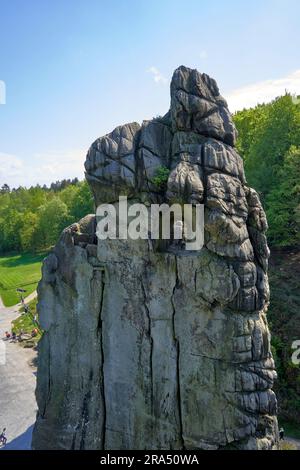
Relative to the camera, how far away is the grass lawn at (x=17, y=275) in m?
57.1

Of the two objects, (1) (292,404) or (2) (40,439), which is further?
(1) (292,404)

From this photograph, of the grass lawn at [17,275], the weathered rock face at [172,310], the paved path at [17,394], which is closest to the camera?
the weathered rock face at [172,310]

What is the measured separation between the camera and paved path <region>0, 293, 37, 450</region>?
2434cm

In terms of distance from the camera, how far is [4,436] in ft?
78.4

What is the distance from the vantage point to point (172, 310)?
1487 centimetres

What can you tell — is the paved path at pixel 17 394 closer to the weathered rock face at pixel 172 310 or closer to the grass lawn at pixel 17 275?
the weathered rock face at pixel 172 310

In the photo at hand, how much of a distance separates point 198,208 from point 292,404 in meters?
16.8

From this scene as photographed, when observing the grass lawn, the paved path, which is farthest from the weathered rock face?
the grass lawn

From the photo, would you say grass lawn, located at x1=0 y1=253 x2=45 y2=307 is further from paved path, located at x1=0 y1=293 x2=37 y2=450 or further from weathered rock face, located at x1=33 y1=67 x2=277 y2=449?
weathered rock face, located at x1=33 y1=67 x2=277 y2=449

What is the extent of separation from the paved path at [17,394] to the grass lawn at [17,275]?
52.3ft

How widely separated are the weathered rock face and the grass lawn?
1566 inches

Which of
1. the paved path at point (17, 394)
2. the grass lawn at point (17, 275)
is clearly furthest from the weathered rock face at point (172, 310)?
the grass lawn at point (17, 275)

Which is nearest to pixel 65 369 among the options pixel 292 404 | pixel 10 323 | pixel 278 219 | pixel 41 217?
pixel 292 404
